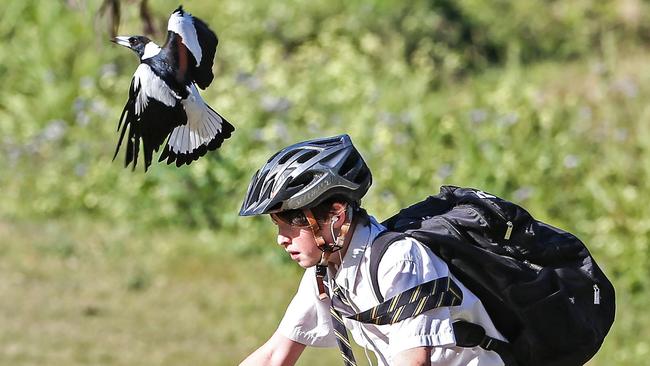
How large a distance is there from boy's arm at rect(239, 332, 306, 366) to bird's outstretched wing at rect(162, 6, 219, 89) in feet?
2.86

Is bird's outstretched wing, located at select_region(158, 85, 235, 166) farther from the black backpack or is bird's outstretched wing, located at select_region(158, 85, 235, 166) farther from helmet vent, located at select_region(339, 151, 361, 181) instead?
the black backpack

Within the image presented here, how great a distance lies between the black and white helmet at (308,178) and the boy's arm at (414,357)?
456 millimetres

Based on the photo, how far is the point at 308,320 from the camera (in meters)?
3.87

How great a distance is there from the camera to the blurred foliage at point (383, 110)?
352 inches

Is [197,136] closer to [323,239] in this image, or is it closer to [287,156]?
[287,156]

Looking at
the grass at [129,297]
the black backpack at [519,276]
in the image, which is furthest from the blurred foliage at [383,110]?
the black backpack at [519,276]

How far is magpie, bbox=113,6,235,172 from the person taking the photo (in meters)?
3.33

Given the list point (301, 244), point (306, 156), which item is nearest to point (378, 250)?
point (301, 244)

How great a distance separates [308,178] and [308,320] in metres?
0.53

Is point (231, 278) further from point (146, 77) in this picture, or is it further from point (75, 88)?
point (146, 77)

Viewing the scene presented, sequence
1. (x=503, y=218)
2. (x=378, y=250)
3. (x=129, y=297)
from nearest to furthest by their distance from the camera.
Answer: (x=378, y=250) → (x=503, y=218) → (x=129, y=297)

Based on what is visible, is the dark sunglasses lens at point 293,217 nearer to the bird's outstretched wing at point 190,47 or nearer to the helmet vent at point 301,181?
the helmet vent at point 301,181

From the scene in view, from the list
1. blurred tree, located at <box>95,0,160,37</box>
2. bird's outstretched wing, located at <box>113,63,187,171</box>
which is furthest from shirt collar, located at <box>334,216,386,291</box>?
blurred tree, located at <box>95,0,160,37</box>

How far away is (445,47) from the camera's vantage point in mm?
11086
